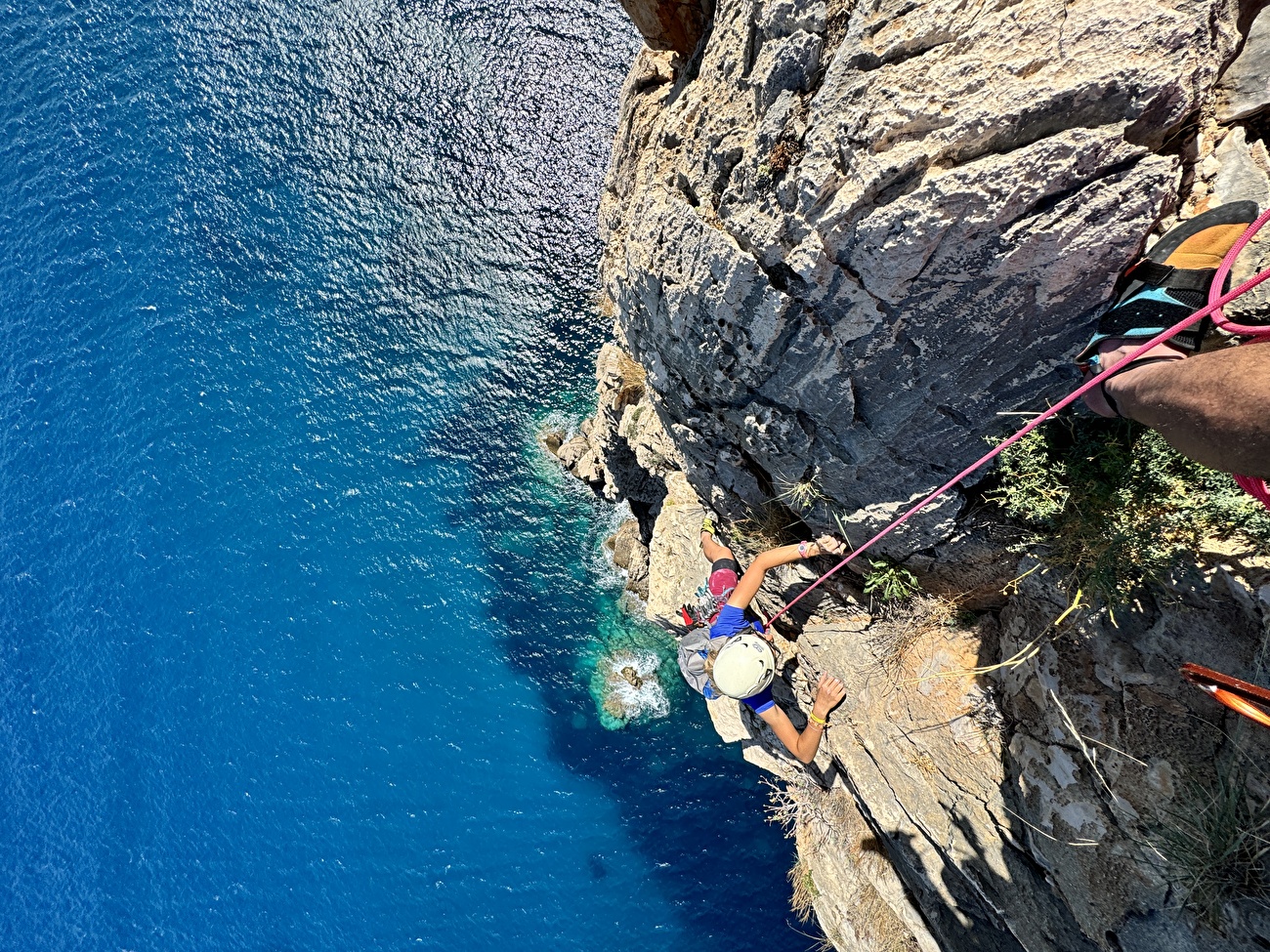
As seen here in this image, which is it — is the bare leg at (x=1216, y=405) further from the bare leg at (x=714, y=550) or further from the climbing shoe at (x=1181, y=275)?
the bare leg at (x=714, y=550)

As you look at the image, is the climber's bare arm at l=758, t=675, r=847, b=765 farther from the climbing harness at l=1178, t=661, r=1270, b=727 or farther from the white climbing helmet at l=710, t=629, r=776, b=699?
the climbing harness at l=1178, t=661, r=1270, b=727

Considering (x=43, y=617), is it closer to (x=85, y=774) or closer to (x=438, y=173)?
(x=85, y=774)

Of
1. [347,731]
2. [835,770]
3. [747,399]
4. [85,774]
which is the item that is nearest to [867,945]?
[835,770]

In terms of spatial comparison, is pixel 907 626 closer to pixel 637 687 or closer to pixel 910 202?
pixel 910 202

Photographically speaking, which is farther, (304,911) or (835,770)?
(304,911)

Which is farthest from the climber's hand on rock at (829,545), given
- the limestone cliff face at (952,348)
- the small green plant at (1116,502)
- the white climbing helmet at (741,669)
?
the small green plant at (1116,502)
